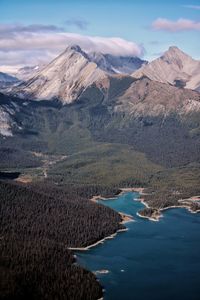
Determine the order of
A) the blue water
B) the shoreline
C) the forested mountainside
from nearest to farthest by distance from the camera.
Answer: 1. the forested mountainside
2. the blue water
3. the shoreline

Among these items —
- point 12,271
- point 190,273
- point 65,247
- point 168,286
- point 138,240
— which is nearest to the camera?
point 12,271

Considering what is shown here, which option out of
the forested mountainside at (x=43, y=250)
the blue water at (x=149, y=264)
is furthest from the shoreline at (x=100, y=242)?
the blue water at (x=149, y=264)

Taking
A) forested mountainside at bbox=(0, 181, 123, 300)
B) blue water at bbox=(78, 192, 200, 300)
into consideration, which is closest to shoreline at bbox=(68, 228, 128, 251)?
forested mountainside at bbox=(0, 181, 123, 300)

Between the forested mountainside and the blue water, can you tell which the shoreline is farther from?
the blue water

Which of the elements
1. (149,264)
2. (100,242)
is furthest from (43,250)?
(100,242)

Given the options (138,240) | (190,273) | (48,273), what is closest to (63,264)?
(48,273)

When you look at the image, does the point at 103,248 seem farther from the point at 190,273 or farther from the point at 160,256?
the point at 190,273
